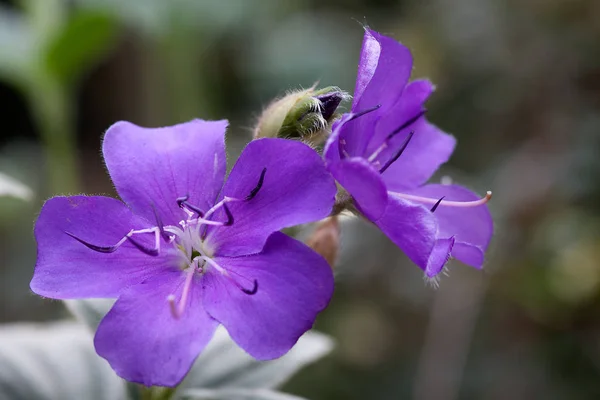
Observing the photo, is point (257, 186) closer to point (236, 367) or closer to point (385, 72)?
point (385, 72)

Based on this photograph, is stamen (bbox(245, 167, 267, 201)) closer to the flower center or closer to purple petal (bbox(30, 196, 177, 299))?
the flower center

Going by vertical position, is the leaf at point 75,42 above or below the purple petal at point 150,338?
below

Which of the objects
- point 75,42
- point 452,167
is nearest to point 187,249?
point 75,42

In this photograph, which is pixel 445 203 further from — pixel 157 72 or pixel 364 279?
pixel 157 72

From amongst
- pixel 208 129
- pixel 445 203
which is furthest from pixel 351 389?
pixel 208 129

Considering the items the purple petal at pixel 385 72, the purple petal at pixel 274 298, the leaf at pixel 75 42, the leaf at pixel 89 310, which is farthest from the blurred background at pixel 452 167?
the purple petal at pixel 274 298

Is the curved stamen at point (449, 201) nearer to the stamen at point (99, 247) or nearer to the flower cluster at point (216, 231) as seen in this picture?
the flower cluster at point (216, 231)
